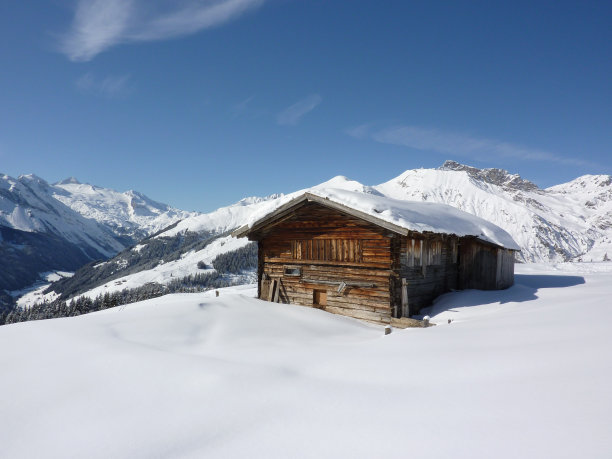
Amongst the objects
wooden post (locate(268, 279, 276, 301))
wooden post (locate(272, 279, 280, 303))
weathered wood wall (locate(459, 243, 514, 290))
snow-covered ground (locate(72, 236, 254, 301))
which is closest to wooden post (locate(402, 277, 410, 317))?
weathered wood wall (locate(459, 243, 514, 290))

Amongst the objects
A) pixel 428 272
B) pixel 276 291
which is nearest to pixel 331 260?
pixel 276 291

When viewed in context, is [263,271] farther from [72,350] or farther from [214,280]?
[214,280]

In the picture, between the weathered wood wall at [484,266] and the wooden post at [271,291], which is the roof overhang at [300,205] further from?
the weathered wood wall at [484,266]

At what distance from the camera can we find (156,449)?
11.0 feet

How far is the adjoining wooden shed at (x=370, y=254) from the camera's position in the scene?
12375 millimetres

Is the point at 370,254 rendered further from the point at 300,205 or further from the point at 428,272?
the point at 300,205

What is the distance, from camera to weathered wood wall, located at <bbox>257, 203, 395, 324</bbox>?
→ 1265cm

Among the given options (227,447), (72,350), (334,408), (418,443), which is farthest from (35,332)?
(418,443)

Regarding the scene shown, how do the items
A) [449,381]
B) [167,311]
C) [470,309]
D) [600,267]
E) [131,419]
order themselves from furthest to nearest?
1. [600,267]
2. [470,309]
3. [167,311]
4. [449,381]
5. [131,419]

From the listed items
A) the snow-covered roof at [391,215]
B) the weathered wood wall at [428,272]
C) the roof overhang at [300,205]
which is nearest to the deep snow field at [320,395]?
the roof overhang at [300,205]

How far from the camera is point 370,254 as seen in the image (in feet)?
42.1

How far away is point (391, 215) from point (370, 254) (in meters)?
2.02

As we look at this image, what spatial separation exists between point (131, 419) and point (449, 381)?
4.10 meters

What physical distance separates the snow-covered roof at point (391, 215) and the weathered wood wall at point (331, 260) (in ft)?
2.53
